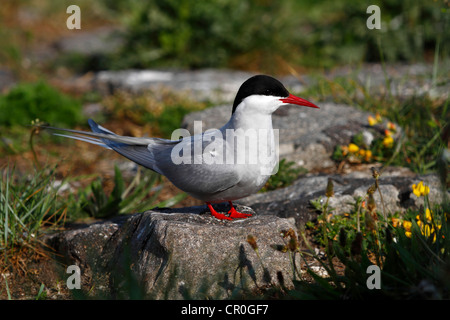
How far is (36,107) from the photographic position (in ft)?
19.7

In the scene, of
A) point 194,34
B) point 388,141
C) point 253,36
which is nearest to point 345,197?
point 388,141

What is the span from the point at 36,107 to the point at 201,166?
145 inches

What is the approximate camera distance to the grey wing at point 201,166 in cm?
290

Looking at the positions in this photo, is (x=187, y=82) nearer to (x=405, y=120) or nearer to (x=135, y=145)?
(x=405, y=120)

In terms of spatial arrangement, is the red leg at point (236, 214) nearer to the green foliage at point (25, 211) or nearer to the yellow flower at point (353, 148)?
the green foliage at point (25, 211)

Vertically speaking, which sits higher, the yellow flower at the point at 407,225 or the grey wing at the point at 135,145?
the grey wing at the point at 135,145

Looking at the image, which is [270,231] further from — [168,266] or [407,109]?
[407,109]

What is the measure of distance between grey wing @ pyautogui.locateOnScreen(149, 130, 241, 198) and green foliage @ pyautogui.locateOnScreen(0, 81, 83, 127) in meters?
3.22

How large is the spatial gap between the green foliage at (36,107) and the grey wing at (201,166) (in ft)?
10.6

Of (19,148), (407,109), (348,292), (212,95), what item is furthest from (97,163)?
(348,292)

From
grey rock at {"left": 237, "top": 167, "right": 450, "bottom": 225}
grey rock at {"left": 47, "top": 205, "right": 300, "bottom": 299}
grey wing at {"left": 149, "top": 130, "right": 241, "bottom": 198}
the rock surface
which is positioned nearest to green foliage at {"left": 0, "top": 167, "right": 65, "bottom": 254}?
the rock surface

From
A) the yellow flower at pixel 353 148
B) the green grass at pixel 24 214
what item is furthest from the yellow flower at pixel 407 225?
the green grass at pixel 24 214

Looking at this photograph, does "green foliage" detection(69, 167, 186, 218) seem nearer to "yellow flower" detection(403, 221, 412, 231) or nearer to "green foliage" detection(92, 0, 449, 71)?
"yellow flower" detection(403, 221, 412, 231)
